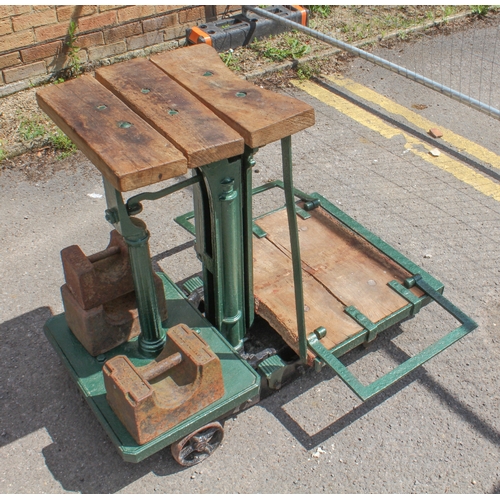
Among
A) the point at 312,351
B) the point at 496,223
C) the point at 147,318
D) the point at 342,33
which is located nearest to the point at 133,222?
the point at 147,318

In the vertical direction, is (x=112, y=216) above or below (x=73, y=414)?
above

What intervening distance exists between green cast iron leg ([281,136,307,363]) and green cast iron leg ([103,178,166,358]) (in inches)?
22.5

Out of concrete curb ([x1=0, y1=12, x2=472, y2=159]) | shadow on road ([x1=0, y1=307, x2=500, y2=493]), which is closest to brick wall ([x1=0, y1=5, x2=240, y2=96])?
concrete curb ([x1=0, y1=12, x2=472, y2=159])

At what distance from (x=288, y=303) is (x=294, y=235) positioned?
74 cm

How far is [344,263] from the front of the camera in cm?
349

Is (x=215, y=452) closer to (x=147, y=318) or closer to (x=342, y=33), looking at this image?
(x=147, y=318)

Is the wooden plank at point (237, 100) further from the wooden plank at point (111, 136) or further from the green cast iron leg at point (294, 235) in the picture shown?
the wooden plank at point (111, 136)

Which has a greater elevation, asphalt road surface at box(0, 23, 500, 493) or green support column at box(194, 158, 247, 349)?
green support column at box(194, 158, 247, 349)

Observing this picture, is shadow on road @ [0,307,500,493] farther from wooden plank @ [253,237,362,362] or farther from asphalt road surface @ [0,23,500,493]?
wooden plank @ [253,237,362,362]

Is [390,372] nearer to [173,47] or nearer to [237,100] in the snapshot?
[237,100]

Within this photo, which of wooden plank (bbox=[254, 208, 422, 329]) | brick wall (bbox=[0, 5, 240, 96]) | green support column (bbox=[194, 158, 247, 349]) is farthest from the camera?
brick wall (bbox=[0, 5, 240, 96])

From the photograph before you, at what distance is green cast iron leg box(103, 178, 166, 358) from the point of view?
2.39m

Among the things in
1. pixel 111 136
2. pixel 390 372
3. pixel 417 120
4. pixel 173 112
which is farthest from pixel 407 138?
pixel 111 136
